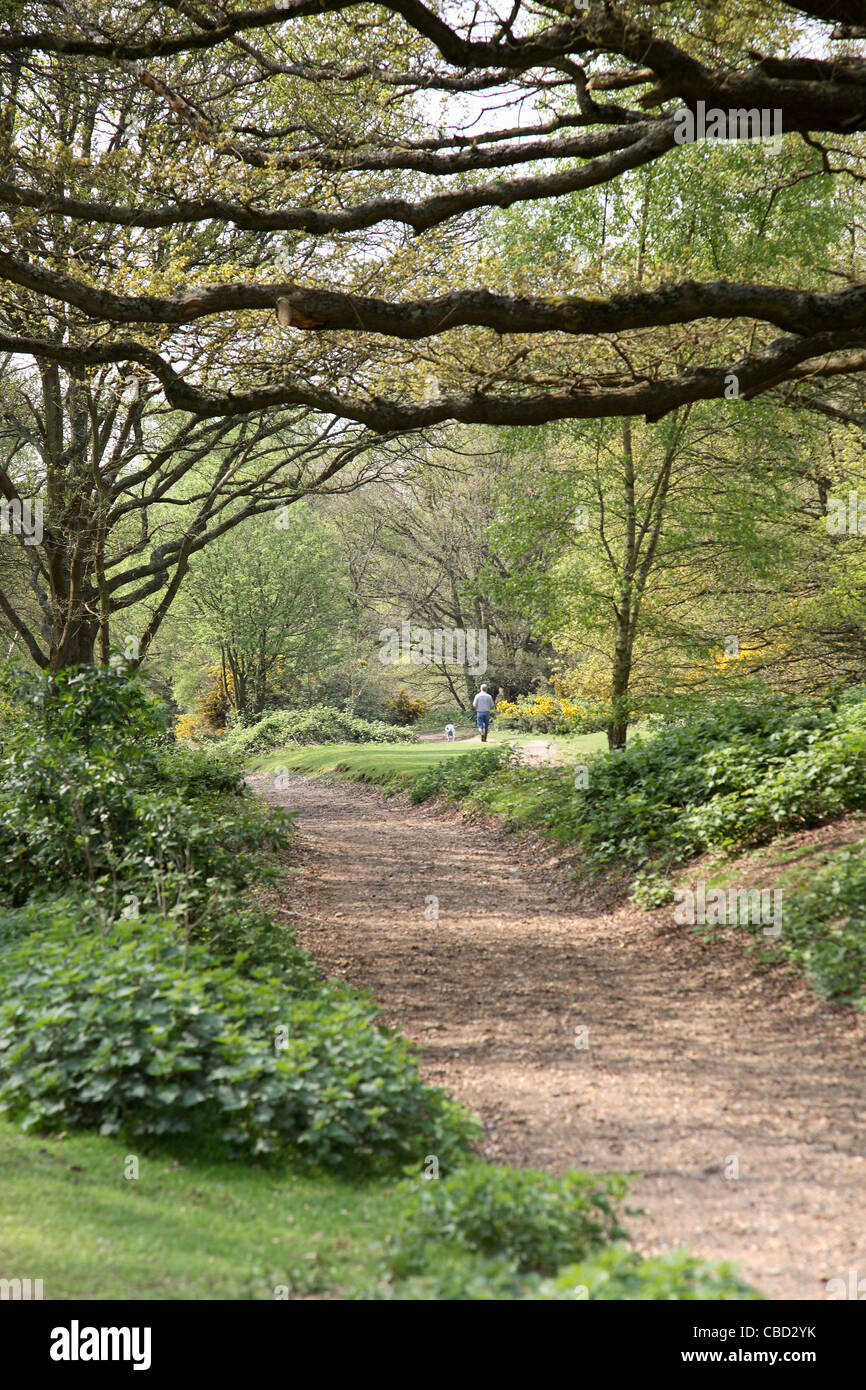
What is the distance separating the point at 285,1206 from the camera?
377cm

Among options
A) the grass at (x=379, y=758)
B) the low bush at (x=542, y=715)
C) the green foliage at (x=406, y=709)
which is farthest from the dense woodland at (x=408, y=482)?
the green foliage at (x=406, y=709)

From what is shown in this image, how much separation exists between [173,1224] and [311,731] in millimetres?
27351

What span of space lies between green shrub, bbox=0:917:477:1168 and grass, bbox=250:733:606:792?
13038mm

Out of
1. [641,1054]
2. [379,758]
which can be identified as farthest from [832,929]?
[379,758]

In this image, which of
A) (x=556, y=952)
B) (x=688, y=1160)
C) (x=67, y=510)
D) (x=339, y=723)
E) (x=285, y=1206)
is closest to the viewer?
(x=285, y=1206)

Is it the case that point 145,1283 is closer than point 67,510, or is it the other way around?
point 145,1283

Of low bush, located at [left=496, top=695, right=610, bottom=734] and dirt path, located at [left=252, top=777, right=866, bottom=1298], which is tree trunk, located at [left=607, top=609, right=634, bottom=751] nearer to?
low bush, located at [left=496, top=695, right=610, bottom=734]

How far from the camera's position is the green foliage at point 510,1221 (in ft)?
10.9

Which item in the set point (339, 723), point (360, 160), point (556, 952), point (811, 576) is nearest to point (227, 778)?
point (556, 952)

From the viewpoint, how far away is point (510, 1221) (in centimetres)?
341

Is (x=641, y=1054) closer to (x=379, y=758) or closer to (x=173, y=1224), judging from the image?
(x=173, y=1224)

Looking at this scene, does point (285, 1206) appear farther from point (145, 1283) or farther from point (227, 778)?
point (227, 778)

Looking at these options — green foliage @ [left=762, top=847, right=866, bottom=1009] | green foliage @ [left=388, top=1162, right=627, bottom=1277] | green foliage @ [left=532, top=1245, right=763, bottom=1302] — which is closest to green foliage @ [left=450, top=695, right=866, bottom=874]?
green foliage @ [left=762, top=847, right=866, bottom=1009]

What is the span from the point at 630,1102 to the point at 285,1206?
6.71 ft
